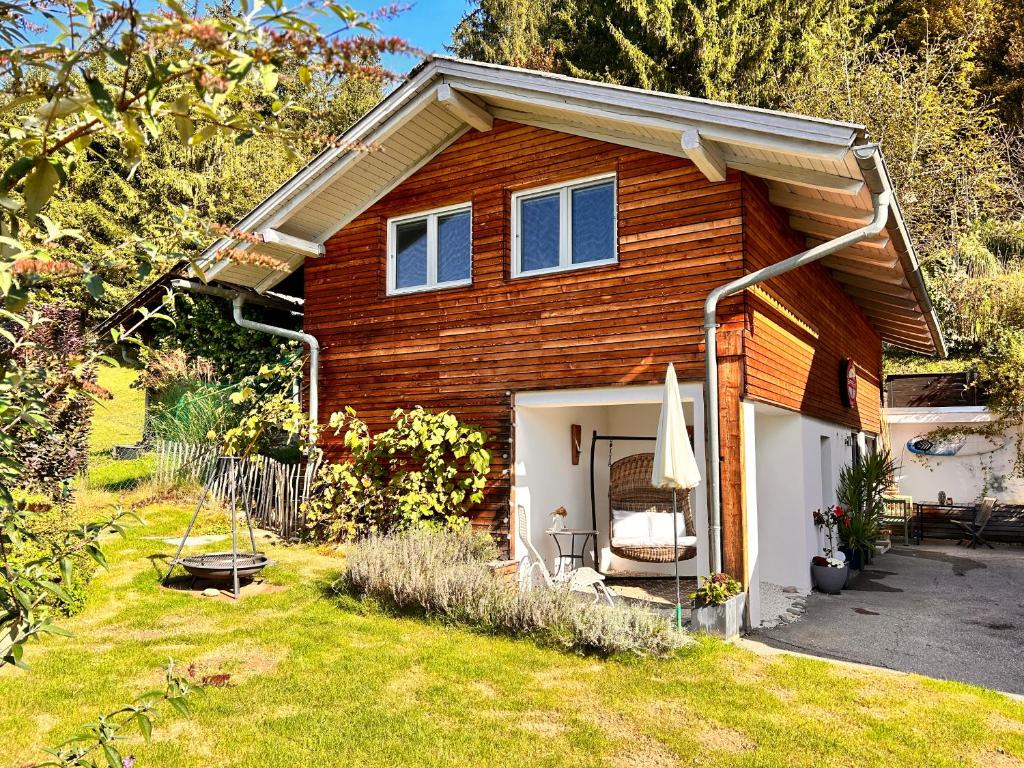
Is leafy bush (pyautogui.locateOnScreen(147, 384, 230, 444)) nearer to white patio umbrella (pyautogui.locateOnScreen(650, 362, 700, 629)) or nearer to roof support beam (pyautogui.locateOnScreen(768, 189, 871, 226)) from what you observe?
white patio umbrella (pyautogui.locateOnScreen(650, 362, 700, 629))

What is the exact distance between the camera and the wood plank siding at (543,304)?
26.3 feet

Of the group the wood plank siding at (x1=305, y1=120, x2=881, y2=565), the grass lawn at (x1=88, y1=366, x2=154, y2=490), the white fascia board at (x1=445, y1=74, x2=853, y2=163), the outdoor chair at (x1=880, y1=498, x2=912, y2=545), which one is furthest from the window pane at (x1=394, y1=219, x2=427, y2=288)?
the outdoor chair at (x1=880, y1=498, x2=912, y2=545)

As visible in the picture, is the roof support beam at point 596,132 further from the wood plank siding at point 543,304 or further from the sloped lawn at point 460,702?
the sloped lawn at point 460,702

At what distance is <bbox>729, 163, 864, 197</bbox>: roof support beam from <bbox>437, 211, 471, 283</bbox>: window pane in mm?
3592

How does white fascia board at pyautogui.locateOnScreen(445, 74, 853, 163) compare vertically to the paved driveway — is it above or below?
above

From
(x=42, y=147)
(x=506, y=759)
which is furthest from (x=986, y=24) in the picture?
(x=42, y=147)

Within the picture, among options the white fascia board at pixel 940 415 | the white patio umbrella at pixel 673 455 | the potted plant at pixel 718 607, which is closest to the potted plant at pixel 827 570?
the potted plant at pixel 718 607

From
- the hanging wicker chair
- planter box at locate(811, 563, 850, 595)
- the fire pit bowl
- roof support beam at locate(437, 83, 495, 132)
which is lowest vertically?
planter box at locate(811, 563, 850, 595)

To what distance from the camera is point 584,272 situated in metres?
8.70

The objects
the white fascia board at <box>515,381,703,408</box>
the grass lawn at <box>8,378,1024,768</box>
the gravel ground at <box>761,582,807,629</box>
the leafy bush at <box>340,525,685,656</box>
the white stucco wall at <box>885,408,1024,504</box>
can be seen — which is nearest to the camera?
the grass lawn at <box>8,378,1024,768</box>

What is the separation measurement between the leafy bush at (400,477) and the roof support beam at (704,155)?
3985mm

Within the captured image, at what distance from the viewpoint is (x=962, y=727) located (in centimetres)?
500

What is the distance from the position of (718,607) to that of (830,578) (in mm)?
3585

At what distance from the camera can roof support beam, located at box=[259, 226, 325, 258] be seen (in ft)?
33.0
